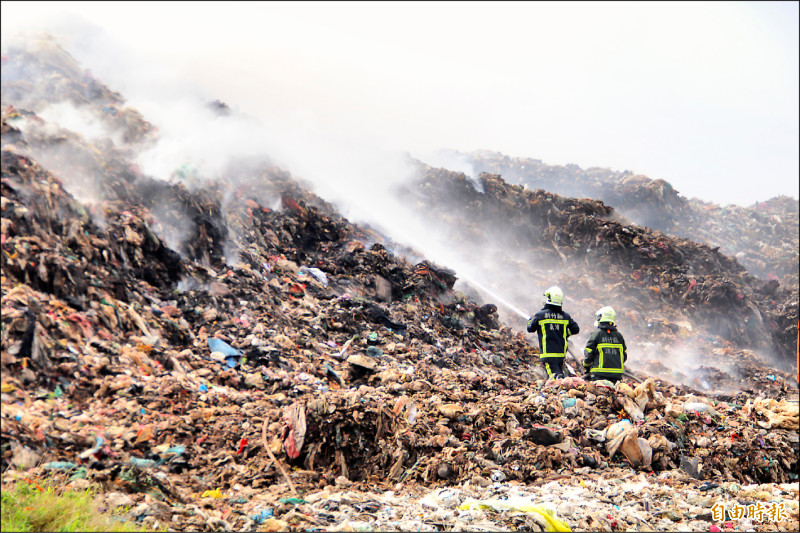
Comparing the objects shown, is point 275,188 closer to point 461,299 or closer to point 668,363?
point 461,299

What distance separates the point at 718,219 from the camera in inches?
1121

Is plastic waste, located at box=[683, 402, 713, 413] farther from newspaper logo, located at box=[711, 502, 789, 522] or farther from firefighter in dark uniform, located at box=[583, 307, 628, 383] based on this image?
newspaper logo, located at box=[711, 502, 789, 522]

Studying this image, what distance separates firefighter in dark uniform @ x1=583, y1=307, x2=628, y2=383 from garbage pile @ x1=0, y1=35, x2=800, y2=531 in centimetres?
38

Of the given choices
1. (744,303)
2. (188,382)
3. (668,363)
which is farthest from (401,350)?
(744,303)

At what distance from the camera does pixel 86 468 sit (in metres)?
4.03

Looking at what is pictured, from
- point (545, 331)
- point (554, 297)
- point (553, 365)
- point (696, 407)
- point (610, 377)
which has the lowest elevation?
point (696, 407)

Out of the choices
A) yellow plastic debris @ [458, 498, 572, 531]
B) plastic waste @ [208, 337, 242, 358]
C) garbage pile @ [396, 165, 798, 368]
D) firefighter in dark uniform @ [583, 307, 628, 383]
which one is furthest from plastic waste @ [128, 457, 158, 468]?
garbage pile @ [396, 165, 798, 368]

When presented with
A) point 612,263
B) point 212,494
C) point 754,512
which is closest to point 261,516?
point 212,494

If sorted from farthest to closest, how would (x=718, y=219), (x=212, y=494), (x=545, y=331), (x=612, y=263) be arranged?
(x=718, y=219), (x=612, y=263), (x=545, y=331), (x=212, y=494)

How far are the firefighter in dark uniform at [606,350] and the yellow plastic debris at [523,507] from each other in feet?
10.2

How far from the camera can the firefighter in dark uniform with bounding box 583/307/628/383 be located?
5.96 metres

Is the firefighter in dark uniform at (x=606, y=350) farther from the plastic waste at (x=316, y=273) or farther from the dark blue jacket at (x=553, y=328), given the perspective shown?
the plastic waste at (x=316, y=273)

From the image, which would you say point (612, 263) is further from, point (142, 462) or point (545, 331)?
point (142, 462)

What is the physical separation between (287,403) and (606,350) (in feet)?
13.5
